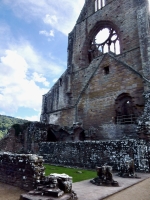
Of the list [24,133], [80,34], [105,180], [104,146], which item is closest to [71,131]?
[24,133]

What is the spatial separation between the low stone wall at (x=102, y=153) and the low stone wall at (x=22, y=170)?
453 cm

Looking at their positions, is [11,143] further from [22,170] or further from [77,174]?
[22,170]

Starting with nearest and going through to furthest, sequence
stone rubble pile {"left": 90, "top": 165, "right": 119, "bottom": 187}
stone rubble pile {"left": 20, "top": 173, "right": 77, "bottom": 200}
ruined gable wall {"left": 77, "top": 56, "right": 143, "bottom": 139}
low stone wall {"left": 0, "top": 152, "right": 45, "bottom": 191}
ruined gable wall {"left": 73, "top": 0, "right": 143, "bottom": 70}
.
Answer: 1. stone rubble pile {"left": 20, "top": 173, "right": 77, "bottom": 200}
2. low stone wall {"left": 0, "top": 152, "right": 45, "bottom": 191}
3. stone rubble pile {"left": 90, "top": 165, "right": 119, "bottom": 187}
4. ruined gable wall {"left": 77, "top": 56, "right": 143, "bottom": 139}
5. ruined gable wall {"left": 73, "top": 0, "right": 143, "bottom": 70}

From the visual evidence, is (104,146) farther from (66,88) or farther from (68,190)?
(66,88)

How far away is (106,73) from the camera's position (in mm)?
15641

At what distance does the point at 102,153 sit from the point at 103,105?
7.02 m

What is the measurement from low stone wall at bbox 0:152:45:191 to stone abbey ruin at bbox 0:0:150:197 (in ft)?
15.3

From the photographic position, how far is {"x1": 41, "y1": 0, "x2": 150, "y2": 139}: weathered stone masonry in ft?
45.7

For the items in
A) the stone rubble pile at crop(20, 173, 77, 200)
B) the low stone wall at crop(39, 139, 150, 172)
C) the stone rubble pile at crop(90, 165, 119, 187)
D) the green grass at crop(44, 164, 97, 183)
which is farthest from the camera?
the low stone wall at crop(39, 139, 150, 172)

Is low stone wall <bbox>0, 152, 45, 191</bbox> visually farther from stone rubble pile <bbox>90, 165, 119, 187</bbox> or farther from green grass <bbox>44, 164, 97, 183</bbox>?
stone rubble pile <bbox>90, 165, 119, 187</bbox>

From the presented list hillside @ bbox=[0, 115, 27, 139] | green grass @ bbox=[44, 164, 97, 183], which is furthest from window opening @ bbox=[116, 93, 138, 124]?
hillside @ bbox=[0, 115, 27, 139]

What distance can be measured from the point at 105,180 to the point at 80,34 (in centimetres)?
1996

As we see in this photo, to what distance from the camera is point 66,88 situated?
20.6 meters

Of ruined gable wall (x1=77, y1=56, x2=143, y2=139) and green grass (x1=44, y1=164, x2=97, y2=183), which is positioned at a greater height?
ruined gable wall (x1=77, y1=56, x2=143, y2=139)
